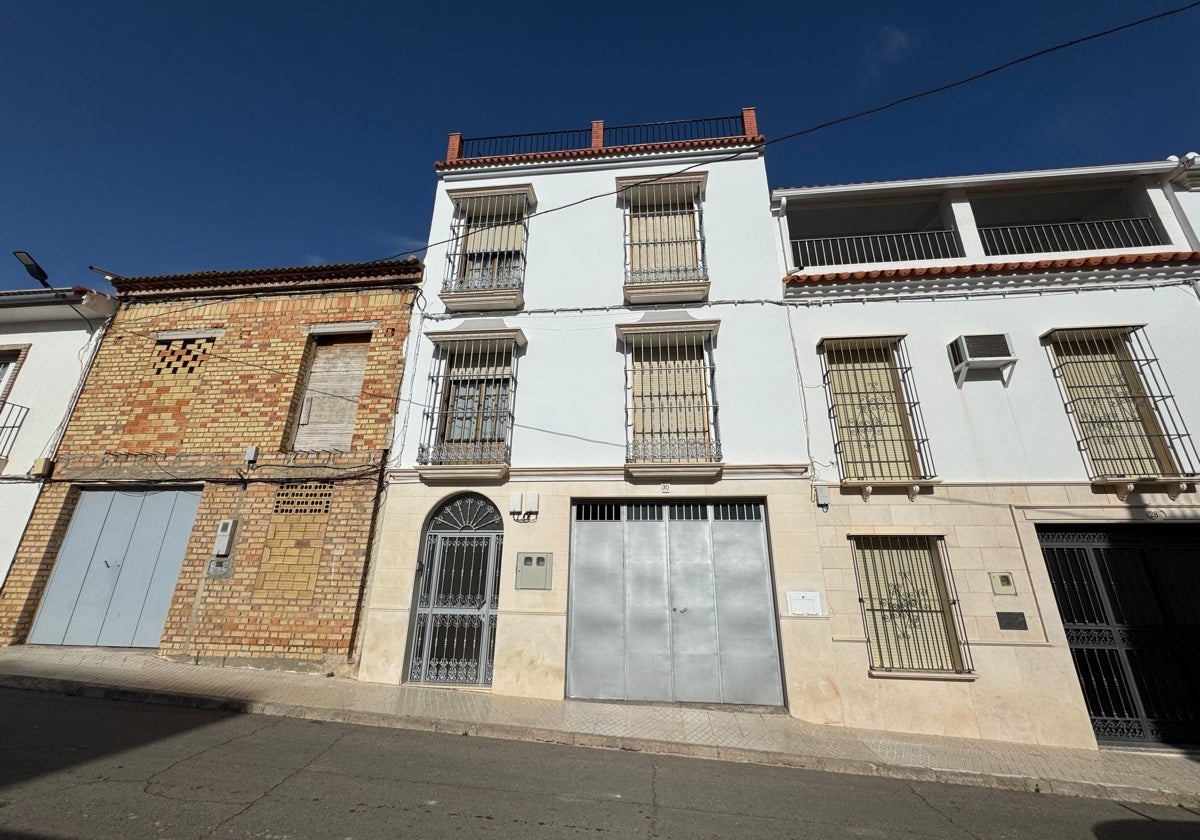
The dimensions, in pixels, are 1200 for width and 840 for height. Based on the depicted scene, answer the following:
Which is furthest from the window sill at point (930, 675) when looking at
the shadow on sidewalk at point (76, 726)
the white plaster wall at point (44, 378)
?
the white plaster wall at point (44, 378)

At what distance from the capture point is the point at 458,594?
23.7 ft

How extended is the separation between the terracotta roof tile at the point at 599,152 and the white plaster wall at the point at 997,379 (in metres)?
3.75

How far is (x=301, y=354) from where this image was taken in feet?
28.5

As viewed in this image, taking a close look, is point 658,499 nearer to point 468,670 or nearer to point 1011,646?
point 468,670

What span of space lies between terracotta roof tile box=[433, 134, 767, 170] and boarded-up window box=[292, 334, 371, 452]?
4.11 metres

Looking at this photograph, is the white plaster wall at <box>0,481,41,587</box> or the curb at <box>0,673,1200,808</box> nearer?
the curb at <box>0,673,1200,808</box>

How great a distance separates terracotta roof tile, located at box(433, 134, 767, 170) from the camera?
9273mm

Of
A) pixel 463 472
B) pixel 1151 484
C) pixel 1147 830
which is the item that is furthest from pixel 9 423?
pixel 1151 484

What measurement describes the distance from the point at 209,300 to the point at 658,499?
9.27 metres

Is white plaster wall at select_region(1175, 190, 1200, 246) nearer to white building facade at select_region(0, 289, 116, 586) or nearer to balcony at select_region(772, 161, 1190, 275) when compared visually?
balcony at select_region(772, 161, 1190, 275)

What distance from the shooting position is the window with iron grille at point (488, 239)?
29.5ft

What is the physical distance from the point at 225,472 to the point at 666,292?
7.77 meters

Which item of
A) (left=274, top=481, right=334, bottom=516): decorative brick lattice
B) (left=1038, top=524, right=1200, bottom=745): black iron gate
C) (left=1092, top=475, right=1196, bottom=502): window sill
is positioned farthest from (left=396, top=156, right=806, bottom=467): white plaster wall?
(left=1092, top=475, right=1196, bottom=502): window sill

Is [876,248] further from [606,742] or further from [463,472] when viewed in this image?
[606,742]
